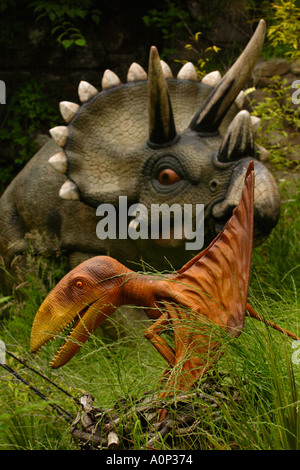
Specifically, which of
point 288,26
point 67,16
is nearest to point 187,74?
point 288,26

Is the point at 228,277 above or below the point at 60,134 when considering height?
below

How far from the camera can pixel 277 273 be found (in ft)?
13.4

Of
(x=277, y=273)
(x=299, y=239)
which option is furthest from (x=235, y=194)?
(x=299, y=239)

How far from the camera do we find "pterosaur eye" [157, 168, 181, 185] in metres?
3.25

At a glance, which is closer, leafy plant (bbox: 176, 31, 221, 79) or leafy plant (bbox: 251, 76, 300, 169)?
leafy plant (bbox: 251, 76, 300, 169)

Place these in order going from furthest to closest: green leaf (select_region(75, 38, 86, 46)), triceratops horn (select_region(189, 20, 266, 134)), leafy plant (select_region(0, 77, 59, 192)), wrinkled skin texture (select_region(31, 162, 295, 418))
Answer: leafy plant (select_region(0, 77, 59, 192)) → green leaf (select_region(75, 38, 86, 46)) → triceratops horn (select_region(189, 20, 266, 134)) → wrinkled skin texture (select_region(31, 162, 295, 418))

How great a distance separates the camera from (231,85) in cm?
319

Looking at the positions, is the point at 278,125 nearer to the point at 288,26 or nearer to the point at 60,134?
the point at 288,26

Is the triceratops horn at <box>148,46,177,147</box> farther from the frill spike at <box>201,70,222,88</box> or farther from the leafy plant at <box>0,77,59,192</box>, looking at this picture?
the leafy plant at <box>0,77,59,192</box>

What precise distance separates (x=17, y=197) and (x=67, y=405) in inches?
86.9

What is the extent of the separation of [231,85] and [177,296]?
5.50ft

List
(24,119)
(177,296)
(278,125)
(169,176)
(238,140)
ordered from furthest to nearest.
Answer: (24,119) < (278,125) < (169,176) < (238,140) < (177,296)

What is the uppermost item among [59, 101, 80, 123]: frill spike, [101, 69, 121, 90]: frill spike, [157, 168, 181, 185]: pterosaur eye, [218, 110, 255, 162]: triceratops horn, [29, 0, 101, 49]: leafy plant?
[29, 0, 101, 49]: leafy plant

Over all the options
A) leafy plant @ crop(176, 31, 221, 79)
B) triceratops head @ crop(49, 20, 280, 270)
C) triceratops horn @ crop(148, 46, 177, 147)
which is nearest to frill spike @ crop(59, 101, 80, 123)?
triceratops head @ crop(49, 20, 280, 270)
